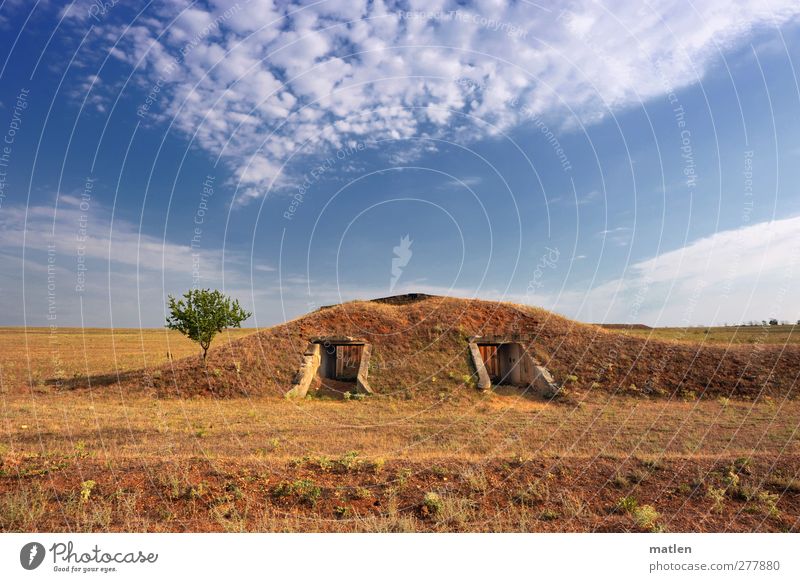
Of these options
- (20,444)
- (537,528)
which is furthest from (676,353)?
(20,444)

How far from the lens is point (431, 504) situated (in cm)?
860

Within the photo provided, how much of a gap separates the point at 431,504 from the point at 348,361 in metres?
24.9

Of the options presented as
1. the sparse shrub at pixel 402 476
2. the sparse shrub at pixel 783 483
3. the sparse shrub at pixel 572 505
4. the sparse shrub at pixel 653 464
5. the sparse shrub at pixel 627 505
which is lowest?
the sparse shrub at pixel 783 483

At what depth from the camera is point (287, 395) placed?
27.9 meters

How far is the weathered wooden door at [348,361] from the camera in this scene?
32781mm

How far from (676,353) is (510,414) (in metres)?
16.7

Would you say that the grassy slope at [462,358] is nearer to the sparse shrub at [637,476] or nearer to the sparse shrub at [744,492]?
the sparse shrub at [637,476]

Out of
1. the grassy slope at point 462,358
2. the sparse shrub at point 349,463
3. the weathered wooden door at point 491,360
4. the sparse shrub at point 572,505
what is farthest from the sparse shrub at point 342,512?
the weathered wooden door at point 491,360

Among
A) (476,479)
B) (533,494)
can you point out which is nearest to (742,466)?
(533,494)

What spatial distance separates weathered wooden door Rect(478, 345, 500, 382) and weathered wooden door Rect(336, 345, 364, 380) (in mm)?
9247

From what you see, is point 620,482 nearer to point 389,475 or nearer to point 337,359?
point 389,475

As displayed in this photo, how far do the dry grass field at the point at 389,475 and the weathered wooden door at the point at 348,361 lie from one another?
10.9m

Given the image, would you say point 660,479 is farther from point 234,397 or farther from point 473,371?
point 234,397

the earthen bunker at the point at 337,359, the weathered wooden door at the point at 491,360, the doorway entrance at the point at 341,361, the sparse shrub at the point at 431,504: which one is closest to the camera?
the sparse shrub at the point at 431,504
